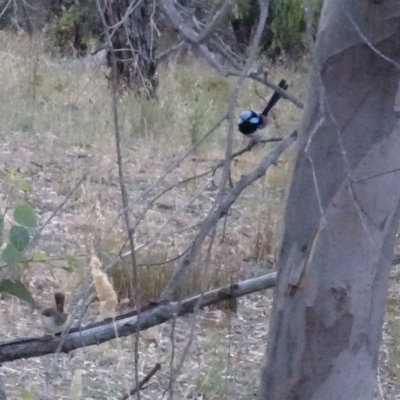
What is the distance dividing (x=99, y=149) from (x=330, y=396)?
3.99m

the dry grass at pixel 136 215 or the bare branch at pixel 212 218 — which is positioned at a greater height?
the bare branch at pixel 212 218

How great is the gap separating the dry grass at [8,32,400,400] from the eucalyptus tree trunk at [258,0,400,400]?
16 centimetres

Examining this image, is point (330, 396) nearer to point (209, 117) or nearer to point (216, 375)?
point (216, 375)

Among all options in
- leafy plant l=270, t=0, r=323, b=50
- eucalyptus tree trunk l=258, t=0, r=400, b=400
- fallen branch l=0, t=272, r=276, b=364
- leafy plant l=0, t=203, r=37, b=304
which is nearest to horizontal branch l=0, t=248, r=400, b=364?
fallen branch l=0, t=272, r=276, b=364

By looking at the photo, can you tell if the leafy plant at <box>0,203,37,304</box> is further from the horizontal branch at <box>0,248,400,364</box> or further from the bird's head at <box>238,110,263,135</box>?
the bird's head at <box>238,110,263,135</box>

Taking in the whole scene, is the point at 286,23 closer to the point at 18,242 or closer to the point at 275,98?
the point at 275,98

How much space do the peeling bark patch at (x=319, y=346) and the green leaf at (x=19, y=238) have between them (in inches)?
24.9

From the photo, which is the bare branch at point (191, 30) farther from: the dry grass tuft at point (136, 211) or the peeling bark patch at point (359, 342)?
the peeling bark patch at point (359, 342)

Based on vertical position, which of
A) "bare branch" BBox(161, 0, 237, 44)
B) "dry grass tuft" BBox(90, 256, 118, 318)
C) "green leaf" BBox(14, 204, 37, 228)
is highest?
"bare branch" BBox(161, 0, 237, 44)

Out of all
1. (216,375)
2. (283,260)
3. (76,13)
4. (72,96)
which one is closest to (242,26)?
(76,13)

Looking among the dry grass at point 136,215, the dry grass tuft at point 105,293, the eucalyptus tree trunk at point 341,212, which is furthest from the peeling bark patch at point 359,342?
the dry grass tuft at point 105,293

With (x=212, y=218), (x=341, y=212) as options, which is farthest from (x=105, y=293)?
(x=341, y=212)

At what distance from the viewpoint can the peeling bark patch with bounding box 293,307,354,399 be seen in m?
1.18

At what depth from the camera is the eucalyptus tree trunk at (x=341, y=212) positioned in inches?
44.6
